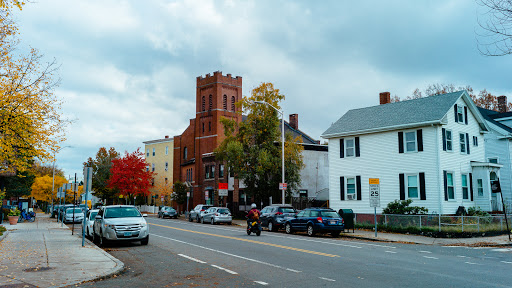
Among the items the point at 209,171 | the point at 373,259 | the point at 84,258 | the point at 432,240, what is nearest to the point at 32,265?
the point at 84,258

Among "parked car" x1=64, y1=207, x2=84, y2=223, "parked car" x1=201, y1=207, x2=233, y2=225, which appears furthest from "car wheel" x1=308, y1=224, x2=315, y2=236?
"parked car" x1=64, y1=207, x2=84, y2=223

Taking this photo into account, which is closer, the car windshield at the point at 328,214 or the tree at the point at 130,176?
the car windshield at the point at 328,214

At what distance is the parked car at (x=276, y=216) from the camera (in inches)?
1103

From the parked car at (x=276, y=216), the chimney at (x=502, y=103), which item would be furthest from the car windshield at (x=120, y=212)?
the chimney at (x=502, y=103)

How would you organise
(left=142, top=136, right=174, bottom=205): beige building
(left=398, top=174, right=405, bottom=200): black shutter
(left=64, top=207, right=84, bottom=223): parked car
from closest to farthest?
(left=398, top=174, right=405, bottom=200): black shutter → (left=64, top=207, right=84, bottom=223): parked car → (left=142, top=136, right=174, bottom=205): beige building

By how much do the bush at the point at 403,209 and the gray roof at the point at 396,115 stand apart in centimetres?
534

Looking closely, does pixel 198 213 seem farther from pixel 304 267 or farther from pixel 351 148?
pixel 304 267

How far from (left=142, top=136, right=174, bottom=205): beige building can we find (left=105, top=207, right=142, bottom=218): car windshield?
52052 mm

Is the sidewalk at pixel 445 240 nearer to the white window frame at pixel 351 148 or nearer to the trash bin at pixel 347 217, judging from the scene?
the trash bin at pixel 347 217

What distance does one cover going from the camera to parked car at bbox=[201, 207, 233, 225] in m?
36.9

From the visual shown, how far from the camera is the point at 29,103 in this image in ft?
57.1

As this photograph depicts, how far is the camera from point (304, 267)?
11805 mm

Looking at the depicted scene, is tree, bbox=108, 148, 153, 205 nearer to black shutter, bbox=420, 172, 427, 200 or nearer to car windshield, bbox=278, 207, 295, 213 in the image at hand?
car windshield, bbox=278, 207, 295, 213

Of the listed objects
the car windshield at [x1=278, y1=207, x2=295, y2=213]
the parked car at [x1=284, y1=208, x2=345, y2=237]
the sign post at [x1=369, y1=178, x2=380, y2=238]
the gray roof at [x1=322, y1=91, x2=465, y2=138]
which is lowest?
the parked car at [x1=284, y1=208, x2=345, y2=237]
